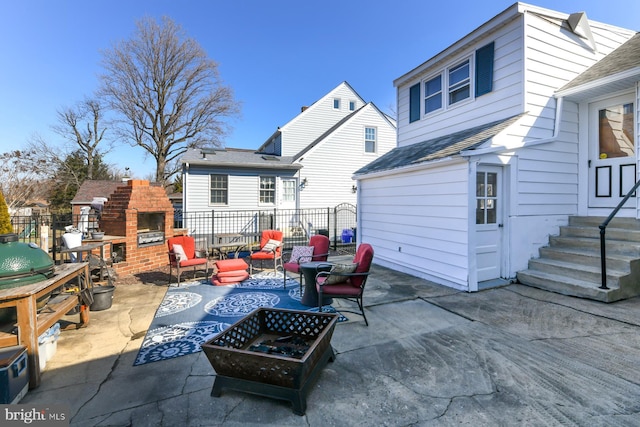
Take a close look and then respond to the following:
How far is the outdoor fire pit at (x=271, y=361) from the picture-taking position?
216 centimetres

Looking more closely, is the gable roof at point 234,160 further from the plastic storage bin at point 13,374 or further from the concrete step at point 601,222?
the plastic storage bin at point 13,374

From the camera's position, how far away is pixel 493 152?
5172mm

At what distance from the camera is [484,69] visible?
622 cm

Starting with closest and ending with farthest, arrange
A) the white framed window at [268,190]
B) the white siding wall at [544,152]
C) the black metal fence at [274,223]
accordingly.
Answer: the white siding wall at [544,152], the black metal fence at [274,223], the white framed window at [268,190]

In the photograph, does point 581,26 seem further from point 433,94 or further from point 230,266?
point 230,266

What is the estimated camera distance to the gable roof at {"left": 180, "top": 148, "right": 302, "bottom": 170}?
12.5m

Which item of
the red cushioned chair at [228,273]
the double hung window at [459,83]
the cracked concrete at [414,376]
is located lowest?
the cracked concrete at [414,376]

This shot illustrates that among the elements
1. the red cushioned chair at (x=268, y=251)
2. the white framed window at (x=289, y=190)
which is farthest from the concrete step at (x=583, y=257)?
the white framed window at (x=289, y=190)

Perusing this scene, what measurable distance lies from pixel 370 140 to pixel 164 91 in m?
14.1

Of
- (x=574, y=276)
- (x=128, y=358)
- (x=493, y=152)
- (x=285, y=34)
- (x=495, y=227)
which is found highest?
(x=285, y=34)

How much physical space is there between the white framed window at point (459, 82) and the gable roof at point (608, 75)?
170cm

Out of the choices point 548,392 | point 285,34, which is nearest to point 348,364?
point 548,392

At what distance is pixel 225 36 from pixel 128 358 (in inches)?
630

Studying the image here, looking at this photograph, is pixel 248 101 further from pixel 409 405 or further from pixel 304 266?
pixel 409 405
